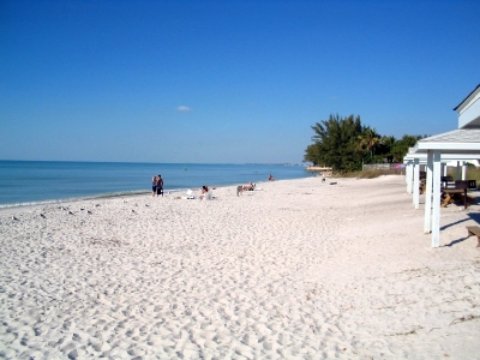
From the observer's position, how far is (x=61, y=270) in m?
7.68

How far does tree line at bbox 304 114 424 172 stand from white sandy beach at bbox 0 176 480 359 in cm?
4331

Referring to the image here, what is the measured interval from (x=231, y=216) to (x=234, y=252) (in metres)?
5.94

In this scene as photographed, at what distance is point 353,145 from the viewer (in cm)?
5406

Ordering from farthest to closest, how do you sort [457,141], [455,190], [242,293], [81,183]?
[81,183] < [455,190] < [457,141] < [242,293]

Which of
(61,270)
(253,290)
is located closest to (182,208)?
(61,270)

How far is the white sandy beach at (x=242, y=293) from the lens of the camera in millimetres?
4504

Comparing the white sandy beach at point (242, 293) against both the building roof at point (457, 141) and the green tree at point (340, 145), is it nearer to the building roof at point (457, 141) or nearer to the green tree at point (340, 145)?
the building roof at point (457, 141)

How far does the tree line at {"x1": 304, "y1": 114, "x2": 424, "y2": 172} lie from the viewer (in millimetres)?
54312

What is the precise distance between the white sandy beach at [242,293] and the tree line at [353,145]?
43.3 metres

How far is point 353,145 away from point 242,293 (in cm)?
5045

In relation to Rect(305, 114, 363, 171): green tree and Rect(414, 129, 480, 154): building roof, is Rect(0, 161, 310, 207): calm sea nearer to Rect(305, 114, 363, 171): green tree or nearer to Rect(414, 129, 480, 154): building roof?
Rect(305, 114, 363, 171): green tree

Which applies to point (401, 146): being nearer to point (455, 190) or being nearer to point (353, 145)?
point (353, 145)

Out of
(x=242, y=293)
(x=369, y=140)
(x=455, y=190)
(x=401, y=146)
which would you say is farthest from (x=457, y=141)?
(x=401, y=146)

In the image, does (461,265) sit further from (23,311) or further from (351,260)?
(23,311)
